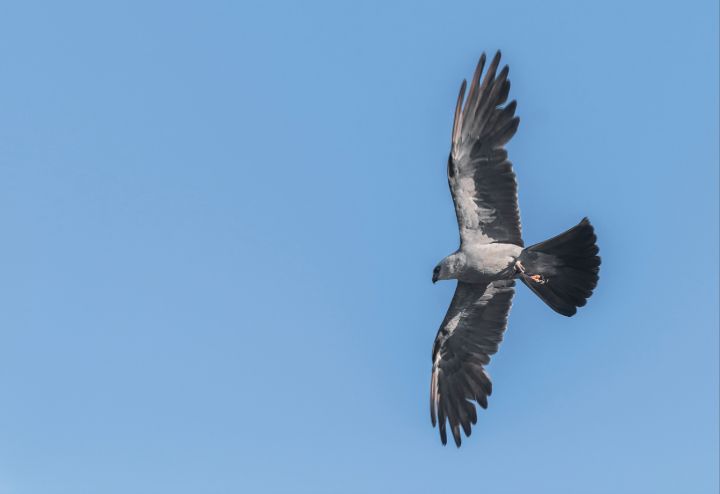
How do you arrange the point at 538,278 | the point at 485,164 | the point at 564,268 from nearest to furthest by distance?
1. the point at 485,164
2. the point at 564,268
3. the point at 538,278

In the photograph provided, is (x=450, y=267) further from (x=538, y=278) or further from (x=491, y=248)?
(x=538, y=278)

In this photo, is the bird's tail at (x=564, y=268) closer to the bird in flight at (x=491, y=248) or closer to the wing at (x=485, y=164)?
the bird in flight at (x=491, y=248)

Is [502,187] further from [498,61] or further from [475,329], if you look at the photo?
[475,329]

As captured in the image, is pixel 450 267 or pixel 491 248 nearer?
pixel 491 248

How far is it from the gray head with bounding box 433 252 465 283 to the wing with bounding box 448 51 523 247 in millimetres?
318

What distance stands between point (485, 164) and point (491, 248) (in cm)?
128

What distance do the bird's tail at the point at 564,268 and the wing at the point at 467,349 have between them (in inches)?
46.0

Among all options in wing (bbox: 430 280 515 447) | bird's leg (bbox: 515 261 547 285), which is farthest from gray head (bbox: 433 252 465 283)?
wing (bbox: 430 280 515 447)

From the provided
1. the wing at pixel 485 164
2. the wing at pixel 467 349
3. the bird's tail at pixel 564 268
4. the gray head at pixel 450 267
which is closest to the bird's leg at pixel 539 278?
the bird's tail at pixel 564 268

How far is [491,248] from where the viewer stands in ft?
55.1

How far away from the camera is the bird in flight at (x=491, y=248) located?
16.1 m

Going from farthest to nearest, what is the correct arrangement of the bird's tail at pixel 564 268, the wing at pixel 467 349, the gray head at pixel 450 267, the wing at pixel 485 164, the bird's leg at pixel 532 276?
1. the wing at pixel 467 349
2. the gray head at pixel 450 267
3. the bird's leg at pixel 532 276
4. the bird's tail at pixel 564 268
5. the wing at pixel 485 164

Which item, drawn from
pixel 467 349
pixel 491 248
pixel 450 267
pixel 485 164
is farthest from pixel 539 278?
pixel 467 349

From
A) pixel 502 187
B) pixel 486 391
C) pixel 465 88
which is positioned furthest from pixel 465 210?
pixel 486 391
